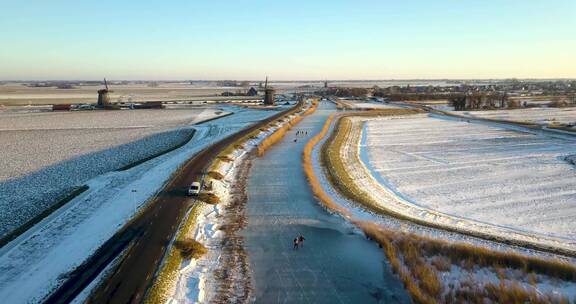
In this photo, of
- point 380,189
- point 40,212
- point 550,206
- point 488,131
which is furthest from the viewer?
point 488,131

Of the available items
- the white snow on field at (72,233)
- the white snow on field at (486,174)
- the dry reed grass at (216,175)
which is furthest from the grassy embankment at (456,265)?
the white snow on field at (72,233)

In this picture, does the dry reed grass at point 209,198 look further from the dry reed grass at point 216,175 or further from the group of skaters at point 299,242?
the group of skaters at point 299,242

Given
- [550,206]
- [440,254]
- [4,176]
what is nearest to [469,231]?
[440,254]

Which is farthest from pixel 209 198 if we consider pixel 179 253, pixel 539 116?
pixel 539 116

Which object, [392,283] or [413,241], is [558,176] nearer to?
[413,241]

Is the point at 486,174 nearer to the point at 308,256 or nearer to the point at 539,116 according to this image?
the point at 308,256

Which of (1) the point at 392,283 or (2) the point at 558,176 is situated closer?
(1) the point at 392,283

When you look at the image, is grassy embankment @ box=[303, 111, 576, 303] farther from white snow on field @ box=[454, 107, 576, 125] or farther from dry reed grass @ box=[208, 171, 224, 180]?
white snow on field @ box=[454, 107, 576, 125]
